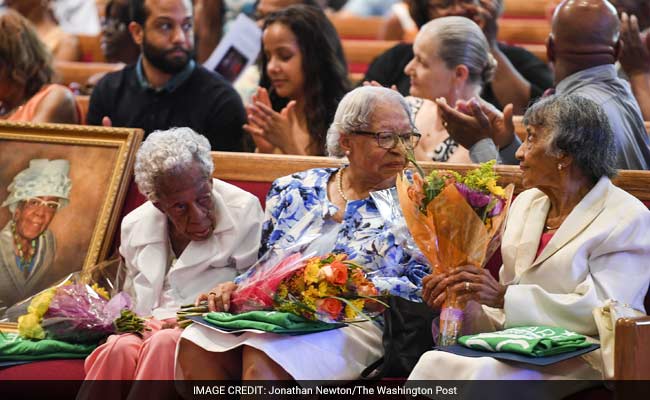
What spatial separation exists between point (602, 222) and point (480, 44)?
4.97ft

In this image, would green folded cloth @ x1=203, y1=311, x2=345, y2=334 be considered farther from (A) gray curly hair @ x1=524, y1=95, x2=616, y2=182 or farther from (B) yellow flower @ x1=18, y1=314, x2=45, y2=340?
(A) gray curly hair @ x1=524, y1=95, x2=616, y2=182

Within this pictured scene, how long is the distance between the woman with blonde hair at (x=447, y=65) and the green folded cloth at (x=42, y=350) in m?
1.65

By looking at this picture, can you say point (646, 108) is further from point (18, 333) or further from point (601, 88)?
point (18, 333)

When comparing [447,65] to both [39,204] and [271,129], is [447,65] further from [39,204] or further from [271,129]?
[39,204]

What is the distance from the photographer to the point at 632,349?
3.41m

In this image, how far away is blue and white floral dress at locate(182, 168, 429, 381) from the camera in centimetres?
385

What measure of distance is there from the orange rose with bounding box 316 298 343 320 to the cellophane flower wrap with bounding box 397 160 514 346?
314 millimetres

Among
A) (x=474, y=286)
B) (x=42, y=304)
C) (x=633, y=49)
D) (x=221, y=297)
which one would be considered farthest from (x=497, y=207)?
(x=633, y=49)

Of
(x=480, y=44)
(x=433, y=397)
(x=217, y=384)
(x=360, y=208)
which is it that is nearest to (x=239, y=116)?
(x=480, y=44)

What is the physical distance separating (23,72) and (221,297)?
7.49ft

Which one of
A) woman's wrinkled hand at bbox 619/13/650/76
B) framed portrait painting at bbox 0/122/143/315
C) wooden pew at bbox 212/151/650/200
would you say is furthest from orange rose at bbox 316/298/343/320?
woman's wrinkled hand at bbox 619/13/650/76

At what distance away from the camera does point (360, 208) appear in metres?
4.27

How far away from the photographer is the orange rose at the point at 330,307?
12.6 feet

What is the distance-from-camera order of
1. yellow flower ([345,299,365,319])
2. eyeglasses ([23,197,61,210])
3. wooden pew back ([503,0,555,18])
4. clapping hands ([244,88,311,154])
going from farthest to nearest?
wooden pew back ([503,0,555,18]), clapping hands ([244,88,311,154]), eyeglasses ([23,197,61,210]), yellow flower ([345,299,365,319])
